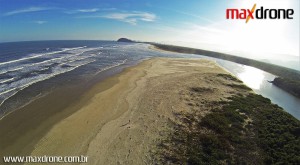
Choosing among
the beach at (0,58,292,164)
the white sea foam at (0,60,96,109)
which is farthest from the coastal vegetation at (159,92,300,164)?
the white sea foam at (0,60,96,109)

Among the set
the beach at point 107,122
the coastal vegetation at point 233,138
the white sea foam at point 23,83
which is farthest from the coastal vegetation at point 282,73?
the white sea foam at point 23,83

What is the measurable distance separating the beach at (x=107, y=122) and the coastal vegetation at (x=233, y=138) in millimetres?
1092

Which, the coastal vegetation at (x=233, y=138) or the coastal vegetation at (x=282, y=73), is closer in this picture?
the coastal vegetation at (x=233, y=138)

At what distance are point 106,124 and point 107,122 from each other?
0.36 m

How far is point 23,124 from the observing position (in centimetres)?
1593

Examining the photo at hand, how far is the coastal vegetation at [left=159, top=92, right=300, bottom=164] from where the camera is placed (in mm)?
12555

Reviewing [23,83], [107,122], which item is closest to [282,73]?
[107,122]

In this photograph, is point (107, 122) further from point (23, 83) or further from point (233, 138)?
point (23, 83)

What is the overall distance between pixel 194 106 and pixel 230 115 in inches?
132

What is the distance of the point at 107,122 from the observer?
54.3 ft

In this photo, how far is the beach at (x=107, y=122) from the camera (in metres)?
12.9

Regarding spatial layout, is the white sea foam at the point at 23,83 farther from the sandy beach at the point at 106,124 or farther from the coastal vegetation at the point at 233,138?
the coastal vegetation at the point at 233,138

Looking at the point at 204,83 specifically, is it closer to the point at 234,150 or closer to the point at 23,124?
the point at 234,150

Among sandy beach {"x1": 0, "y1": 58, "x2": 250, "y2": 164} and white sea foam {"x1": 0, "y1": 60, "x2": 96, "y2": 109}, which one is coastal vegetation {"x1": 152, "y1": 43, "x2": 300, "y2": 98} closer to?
sandy beach {"x1": 0, "y1": 58, "x2": 250, "y2": 164}
